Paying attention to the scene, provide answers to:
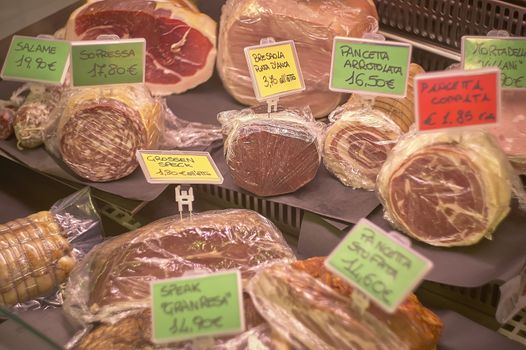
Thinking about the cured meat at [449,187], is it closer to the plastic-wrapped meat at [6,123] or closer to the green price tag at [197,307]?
the green price tag at [197,307]

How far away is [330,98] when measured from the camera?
109 inches

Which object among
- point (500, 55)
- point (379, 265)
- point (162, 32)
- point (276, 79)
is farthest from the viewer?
point (162, 32)

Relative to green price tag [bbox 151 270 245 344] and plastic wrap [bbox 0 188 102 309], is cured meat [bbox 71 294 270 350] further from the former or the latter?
plastic wrap [bbox 0 188 102 309]

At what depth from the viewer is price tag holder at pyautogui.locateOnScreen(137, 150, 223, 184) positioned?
213 centimetres

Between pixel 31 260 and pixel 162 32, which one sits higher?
pixel 162 32

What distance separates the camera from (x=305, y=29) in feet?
8.74

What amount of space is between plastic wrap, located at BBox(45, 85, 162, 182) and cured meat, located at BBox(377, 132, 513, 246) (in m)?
0.95

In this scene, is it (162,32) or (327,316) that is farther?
(162,32)

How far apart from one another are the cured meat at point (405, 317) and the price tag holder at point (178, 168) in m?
0.48

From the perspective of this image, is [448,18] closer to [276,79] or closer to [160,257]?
[276,79]

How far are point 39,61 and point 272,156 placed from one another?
0.99m

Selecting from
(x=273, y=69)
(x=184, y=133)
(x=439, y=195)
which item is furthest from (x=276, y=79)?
(x=439, y=195)

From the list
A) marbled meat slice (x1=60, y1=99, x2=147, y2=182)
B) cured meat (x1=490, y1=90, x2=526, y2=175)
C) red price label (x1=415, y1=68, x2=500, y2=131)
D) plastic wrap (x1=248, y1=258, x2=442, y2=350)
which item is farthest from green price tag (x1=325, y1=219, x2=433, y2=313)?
marbled meat slice (x1=60, y1=99, x2=147, y2=182)

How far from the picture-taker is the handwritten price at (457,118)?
198cm
